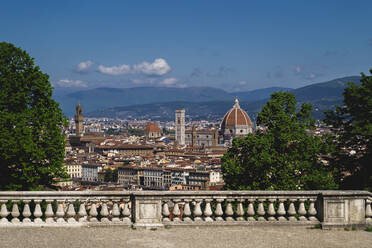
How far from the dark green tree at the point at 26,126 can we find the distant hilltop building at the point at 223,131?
132373mm

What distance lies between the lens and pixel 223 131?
16600cm

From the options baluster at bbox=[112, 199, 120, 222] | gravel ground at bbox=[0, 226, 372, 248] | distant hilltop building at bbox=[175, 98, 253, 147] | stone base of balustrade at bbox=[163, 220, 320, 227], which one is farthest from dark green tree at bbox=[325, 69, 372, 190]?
distant hilltop building at bbox=[175, 98, 253, 147]

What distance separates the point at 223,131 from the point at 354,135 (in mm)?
150419

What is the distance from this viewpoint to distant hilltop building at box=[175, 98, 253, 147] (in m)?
159

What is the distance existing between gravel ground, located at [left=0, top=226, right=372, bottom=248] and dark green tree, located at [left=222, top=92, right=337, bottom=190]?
8.19 meters

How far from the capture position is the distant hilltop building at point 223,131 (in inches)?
6245

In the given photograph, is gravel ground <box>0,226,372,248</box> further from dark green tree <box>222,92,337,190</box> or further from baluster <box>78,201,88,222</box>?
dark green tree <box>222,92,337,190</box>

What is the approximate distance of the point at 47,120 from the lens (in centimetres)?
1605

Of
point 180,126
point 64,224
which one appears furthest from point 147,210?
point 180,126

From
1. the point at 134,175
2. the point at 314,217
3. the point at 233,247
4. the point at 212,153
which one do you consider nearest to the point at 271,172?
the point at 314,217

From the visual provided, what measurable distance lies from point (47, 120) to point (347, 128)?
882cm

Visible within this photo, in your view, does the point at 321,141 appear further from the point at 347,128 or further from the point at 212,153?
the point at 212,153

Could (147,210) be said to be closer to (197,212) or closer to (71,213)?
(197,212)

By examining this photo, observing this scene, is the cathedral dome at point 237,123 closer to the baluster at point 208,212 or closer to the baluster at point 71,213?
the baluster at point 208,212
